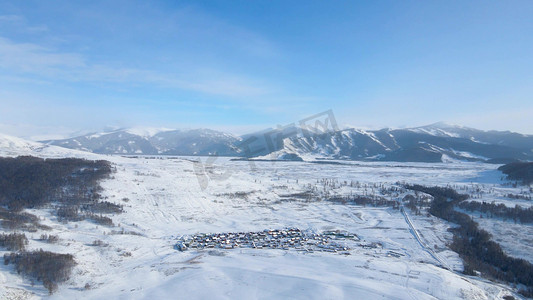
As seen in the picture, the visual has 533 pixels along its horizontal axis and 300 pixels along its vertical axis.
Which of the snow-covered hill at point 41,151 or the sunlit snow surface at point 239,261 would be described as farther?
the snow-covered hill at point 41,151

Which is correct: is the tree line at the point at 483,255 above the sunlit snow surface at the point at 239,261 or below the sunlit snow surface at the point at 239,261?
below

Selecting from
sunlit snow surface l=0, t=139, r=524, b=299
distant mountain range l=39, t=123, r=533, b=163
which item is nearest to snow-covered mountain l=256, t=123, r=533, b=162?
distant mountain range l=39, t=123, r=533, b=163

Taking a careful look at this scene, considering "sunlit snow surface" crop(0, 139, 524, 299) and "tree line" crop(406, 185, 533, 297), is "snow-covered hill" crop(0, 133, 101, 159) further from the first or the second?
"tree line" crop(406, 185, 533, 297)

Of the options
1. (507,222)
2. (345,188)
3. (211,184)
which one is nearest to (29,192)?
(211,184)

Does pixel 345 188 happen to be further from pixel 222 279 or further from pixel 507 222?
pixel 222 279

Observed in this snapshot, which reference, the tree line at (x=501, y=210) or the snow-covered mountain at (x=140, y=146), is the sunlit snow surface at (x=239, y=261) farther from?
the snow-covered mountain at (x=140, y=146)

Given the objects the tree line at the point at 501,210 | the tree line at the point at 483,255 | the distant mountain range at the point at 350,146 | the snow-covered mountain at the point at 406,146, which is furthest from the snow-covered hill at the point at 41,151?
the snow-covered mountain at the point at 406,146
